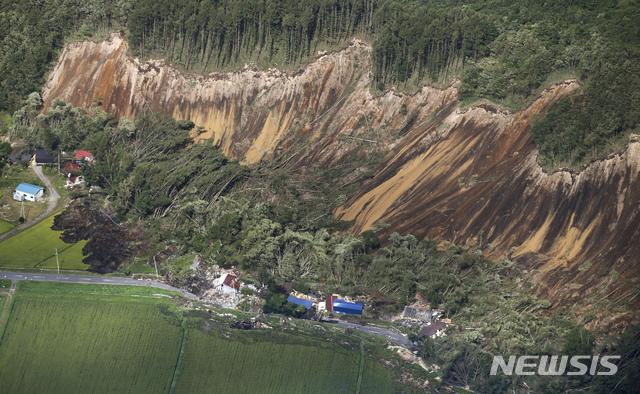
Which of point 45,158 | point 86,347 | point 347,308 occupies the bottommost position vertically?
point 86,347

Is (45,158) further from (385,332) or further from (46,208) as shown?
(385,332)

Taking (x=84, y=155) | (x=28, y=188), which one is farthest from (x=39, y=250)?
(x=84, y=155)

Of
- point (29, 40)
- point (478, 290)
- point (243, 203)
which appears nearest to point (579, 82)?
point (478, 290)

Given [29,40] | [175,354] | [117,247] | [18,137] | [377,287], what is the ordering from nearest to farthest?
[175,354], [377,287], [117,247], [18,137], [29,40]

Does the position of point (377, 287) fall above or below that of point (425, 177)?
below

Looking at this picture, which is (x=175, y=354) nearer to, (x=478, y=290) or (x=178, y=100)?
(x=478, y=290)
